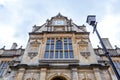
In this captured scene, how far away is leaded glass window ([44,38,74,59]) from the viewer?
16.3m

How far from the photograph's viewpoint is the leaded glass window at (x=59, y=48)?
16.3 m

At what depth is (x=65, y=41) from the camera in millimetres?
18406

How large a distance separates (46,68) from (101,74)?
524cm

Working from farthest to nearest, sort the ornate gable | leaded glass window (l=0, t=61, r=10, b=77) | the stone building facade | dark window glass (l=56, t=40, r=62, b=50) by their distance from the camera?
the ornate gable → dark window glass (l=56, t=40, r=62, b=50) → leaded glass window (l=0, t=61, r=10, b=77) → the stone building facade

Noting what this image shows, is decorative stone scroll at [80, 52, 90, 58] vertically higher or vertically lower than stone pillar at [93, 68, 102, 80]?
higher

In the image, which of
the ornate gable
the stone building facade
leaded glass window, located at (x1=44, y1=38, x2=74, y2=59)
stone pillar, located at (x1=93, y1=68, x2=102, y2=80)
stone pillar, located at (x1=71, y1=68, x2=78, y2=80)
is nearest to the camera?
stone pillar, located at (x1=71, y1=68, x2=78, y2=80)

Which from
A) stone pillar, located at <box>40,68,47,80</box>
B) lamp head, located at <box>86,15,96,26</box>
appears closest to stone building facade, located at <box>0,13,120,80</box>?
stone pillar, located at <box>40,68,47,80</box>

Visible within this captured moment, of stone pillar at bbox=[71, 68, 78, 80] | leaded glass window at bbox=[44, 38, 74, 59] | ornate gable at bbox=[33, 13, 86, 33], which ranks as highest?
ornate gable at bbox=[33, 13, 86, 33]

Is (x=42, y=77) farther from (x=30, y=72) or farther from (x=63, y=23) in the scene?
(x=63, y=23)

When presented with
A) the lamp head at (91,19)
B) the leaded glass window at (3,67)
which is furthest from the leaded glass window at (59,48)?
the lamp head at (91,19)

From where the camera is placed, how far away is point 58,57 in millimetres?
16000

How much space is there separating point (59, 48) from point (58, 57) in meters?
1.58

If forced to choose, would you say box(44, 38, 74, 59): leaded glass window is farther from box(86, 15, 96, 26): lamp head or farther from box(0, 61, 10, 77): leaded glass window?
box(86, 15, 96, 26): lamp head

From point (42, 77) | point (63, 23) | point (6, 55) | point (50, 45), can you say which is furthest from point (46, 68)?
point (63, 23)
